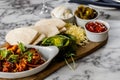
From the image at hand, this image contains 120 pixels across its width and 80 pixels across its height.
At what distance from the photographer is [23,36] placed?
1075mm

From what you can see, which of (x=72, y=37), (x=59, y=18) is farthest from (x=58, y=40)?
(x=59, y=18)

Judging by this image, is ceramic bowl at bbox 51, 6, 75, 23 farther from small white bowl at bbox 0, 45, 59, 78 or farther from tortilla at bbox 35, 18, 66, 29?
small white bowl at bbox 0, 45, 59, 78

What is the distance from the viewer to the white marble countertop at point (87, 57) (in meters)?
1.00

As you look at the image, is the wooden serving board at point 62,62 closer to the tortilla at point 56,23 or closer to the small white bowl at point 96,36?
the small white bowl at point 96,36

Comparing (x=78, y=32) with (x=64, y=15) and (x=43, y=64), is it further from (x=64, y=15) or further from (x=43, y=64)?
(x=43, y=64)

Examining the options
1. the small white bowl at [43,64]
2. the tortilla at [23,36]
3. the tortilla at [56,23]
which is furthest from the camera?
the tortilla at [56,23]

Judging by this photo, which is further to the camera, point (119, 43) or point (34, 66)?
point (119, 43)

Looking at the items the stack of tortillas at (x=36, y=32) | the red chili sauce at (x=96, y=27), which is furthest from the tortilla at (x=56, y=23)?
the red chili sauce at (x=96, y=27)

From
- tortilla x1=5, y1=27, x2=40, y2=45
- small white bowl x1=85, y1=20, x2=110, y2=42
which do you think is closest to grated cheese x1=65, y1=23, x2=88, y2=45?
small white bowl x1=85, y1=20, x2=110, y2=42

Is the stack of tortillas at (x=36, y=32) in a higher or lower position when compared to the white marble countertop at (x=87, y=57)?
higher

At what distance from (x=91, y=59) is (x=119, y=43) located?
16 cm

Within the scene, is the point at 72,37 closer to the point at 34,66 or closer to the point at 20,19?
the point at 34,66

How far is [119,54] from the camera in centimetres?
110

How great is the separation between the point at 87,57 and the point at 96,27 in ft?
0.44
